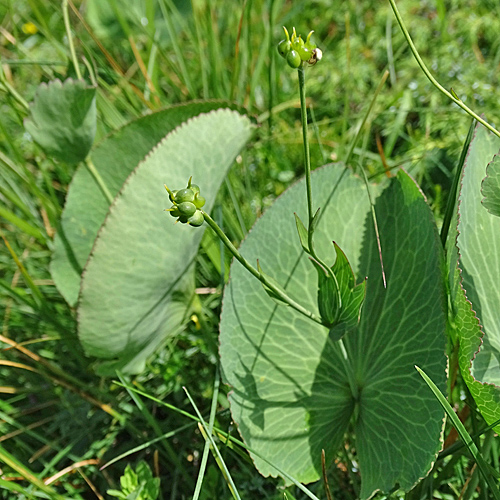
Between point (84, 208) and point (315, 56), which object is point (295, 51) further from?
point (84, 208)

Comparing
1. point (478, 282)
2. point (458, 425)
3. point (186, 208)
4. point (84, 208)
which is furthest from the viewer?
point (84, 208)

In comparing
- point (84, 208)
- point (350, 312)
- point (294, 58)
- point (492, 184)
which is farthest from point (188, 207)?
point (84, 208)

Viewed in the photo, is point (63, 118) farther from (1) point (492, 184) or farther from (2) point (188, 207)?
(1) point (492, 184)

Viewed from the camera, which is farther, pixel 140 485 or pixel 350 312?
pixel 140 485

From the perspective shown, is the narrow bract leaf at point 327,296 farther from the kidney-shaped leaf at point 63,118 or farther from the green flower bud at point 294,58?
the kidney-shaped leaf at point 63,118

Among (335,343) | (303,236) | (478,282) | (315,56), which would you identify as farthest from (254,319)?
(315,56)

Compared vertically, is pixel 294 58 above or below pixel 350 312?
above

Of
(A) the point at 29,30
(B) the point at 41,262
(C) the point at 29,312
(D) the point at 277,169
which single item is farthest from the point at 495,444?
(A) the point at 29,30

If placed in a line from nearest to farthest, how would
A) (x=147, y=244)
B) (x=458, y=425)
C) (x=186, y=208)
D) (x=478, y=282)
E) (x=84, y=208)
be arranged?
(x=186, y=208) → (x=458, y=425) → (x=478, y=282) → (x=147, y=244) → (x=84, y=208)

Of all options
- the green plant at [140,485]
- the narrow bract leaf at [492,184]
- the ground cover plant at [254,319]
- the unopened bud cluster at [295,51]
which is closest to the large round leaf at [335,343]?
the ground cover plant at [254,319]

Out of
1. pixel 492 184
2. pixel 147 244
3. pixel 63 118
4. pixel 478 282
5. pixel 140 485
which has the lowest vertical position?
pixel 140 485
